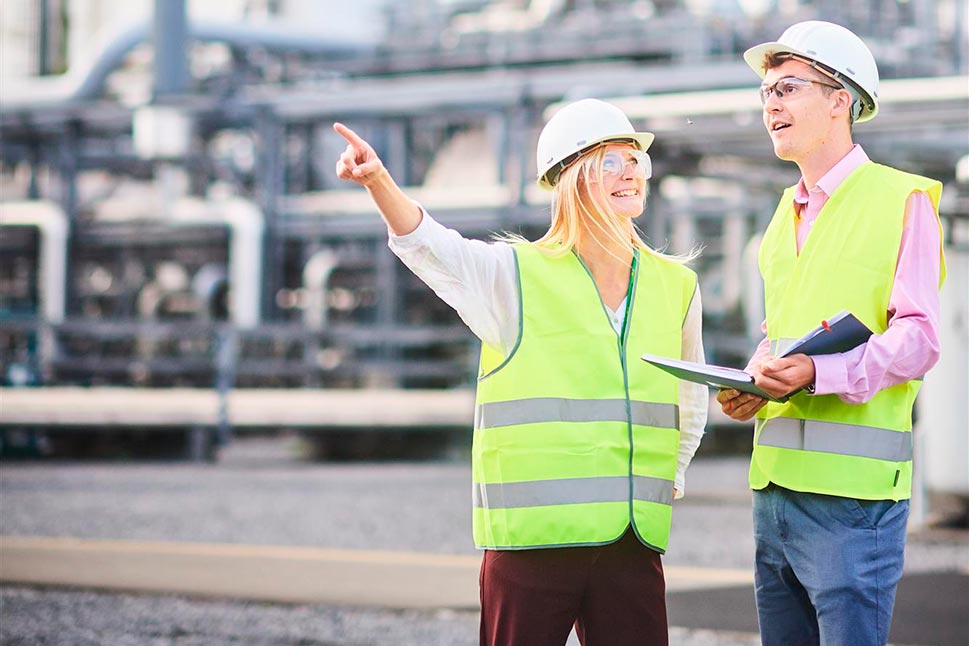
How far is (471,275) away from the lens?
281 centimetres

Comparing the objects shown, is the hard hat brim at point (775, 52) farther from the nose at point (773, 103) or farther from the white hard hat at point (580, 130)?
the white hard hat at point (580, 130)

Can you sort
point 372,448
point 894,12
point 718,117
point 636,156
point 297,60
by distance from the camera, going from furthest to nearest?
point 297,60 < point 894,12 < point 372,448 < point 718,117 < point 636,156

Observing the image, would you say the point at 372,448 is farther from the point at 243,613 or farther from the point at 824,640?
the point at 824,640

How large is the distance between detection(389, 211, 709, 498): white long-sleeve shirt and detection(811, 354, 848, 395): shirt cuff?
0.42m

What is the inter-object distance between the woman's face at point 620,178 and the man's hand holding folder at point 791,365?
0.36m

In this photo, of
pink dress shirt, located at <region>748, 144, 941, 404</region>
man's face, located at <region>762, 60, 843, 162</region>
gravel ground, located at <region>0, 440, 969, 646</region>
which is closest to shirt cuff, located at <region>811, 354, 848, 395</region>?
pink dress shirt, located at <region>748, 144, 941, 404</region>

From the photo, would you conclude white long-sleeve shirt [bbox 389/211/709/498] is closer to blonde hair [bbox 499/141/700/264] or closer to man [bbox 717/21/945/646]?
blonde hair [bbox 499/141/700/264]

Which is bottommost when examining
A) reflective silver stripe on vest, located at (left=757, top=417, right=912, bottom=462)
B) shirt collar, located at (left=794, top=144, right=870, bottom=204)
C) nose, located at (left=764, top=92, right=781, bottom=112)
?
reflective silver stripe on vest, located at (left=757, top=417, right=912, bottom=462)

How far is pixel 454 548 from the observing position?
26.9 feet

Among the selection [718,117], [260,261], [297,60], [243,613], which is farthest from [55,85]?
[243,613]

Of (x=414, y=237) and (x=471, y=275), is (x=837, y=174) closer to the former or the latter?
(x=471, y=275)

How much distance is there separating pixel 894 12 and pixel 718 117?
1784 cm

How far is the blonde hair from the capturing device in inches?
114

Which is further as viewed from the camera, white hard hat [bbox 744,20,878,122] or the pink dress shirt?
white hard hat [bbox 744,20,878,122]
